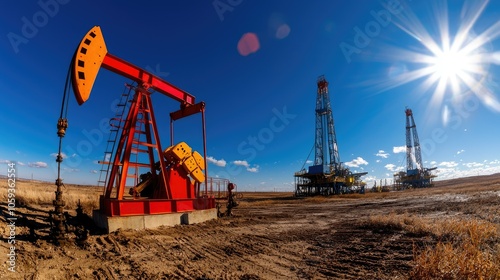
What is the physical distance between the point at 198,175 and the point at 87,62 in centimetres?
586

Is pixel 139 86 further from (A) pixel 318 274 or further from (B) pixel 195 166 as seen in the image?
(A) pixel 318 274

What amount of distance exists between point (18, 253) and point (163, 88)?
7049 millimetres

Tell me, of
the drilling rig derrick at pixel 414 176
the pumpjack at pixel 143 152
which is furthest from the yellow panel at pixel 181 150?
the drilling rig derrick at pixel 414 176

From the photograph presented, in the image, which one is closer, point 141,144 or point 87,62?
point 87,62

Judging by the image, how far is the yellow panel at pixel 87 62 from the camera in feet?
21.2

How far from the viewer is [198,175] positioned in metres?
10.9

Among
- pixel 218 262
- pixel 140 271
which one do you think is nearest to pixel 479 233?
pixel 218 262

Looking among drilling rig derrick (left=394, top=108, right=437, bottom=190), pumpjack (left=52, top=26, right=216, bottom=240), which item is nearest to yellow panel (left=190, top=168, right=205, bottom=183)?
pumpjack (left=52, top=26, right=216, bottom=240)

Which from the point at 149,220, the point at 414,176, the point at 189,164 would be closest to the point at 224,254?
the point at 149,220

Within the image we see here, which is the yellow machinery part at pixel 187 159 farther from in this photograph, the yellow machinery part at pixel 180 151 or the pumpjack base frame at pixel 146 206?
the pumpjack base frame at pixel 146 206

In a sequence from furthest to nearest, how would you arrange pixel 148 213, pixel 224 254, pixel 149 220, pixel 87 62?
pixel 148 213
pixel 149 220
pixel 87 62
pixel 224 254

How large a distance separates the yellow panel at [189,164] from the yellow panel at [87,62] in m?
4.60

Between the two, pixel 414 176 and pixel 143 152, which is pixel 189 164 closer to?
pixel 143 152

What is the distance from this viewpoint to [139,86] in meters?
9.57
